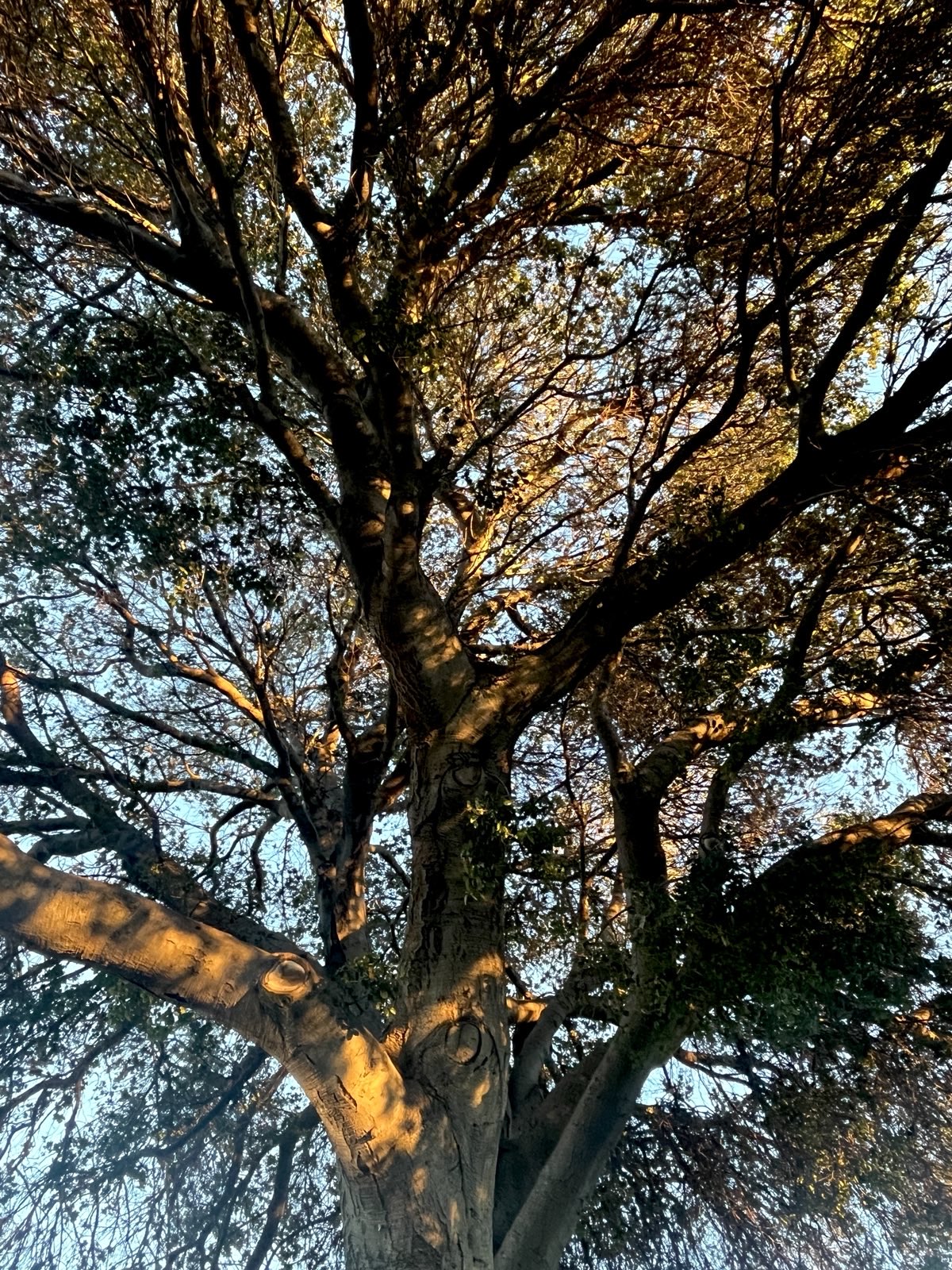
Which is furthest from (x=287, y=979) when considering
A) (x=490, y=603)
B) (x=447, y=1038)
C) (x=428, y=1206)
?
(x=490, y=603)

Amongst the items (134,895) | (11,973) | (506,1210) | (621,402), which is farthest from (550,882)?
(11,973)

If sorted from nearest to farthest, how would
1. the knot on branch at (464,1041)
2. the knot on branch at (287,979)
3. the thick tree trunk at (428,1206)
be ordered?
the thick tree trunk at (428,1206), the knot on branch at (287,979), the knot on branch at (464,1041)

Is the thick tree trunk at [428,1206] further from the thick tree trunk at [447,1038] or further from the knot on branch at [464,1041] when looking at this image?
the knot on branch at [464,1041]

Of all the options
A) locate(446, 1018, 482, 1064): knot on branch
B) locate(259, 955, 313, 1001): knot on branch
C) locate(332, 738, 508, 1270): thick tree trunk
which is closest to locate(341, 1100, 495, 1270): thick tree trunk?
locate(332, 738, 508, 1270): thick tree trunk

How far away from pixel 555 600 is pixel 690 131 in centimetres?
390

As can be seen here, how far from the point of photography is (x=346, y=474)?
4930 millimetres

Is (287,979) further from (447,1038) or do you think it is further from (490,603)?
(490,603)

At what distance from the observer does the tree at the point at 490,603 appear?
13.3 ft

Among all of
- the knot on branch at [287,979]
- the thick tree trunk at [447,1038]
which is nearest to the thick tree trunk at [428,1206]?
the thick tree trunk at [447,1038]

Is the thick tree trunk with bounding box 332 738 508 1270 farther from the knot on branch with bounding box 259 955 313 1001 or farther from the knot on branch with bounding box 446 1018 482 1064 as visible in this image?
the knot on branch with bounding box 259 955 313 1001

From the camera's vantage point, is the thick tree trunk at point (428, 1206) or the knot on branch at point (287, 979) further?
the knot on branch at point (287, 979)

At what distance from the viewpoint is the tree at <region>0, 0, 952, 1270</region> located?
4051mm

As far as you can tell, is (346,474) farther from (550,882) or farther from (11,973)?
(11,973)

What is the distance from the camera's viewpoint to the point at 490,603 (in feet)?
23.5
